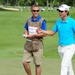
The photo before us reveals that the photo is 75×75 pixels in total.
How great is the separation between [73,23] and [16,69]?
3.32m

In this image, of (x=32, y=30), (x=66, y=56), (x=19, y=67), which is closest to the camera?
(x=66, y=56)

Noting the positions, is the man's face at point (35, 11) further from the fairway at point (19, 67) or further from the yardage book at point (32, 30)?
the fairway at point (19, 67)

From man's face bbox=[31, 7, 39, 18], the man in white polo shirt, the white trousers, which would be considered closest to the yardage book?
man's face bbox=[31, 7, 39, 18]

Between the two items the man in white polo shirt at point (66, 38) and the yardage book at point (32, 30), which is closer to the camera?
the man in white polo shirt at point (66, 38)

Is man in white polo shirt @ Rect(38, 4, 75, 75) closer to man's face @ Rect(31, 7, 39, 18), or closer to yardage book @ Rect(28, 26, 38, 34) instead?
yardage book @ Rect(28, 26, 38, 34)

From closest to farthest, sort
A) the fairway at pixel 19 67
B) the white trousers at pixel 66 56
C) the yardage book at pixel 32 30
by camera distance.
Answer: the white trousers at pixel 66 56 < the yardage book at pixel 32 30 < the fairway at pixel 19 67

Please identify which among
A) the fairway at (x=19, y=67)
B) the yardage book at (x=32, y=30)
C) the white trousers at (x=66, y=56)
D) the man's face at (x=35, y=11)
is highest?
the man's face at (x=35, y=11)

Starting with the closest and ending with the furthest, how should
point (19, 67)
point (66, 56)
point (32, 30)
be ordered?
point (66, 56) → point (32, 30) → point (19, 67)

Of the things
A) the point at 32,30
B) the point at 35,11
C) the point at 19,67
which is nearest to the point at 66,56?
the point at 32,30

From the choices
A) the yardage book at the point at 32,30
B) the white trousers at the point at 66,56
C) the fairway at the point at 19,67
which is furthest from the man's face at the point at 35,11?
the fairway at the point at 19,67

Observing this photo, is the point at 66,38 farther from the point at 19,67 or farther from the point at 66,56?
the point at 19,67

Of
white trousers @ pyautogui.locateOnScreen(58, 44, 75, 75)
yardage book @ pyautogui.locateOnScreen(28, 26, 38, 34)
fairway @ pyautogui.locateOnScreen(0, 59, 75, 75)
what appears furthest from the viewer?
fairway @ pyautogui.locateOnScreen(0, 59, 75, 75)

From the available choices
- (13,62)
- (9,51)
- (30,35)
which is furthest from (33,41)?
(9,51)

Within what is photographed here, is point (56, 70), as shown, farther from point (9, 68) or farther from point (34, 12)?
point (34, 12)
